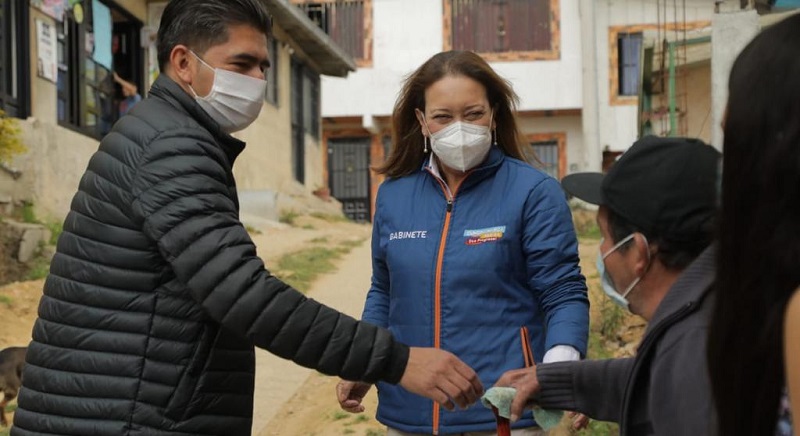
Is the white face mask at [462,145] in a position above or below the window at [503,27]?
below

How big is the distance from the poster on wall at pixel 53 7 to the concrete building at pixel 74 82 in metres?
0.01

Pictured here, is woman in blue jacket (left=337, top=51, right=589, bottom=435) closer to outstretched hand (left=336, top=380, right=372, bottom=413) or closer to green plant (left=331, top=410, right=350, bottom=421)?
outstretched hand (left=336, top=380, right=372, bottom=413)

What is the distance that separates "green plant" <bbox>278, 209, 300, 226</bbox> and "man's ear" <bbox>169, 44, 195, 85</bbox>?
1379 centimetres

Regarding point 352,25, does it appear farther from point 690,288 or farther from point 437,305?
point 690,288

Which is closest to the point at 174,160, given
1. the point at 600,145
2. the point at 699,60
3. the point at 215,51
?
the point at 215,51

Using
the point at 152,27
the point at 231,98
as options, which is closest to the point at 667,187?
the point at 231,98

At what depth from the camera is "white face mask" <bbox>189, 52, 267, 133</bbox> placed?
263 centimetres

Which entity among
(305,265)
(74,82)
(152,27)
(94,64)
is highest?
(152,27)

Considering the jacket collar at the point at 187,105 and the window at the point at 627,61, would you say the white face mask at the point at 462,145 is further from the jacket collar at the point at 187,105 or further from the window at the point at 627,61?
the window at the point at 627,61

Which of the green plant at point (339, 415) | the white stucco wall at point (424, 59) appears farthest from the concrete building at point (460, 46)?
the green plant at point (339, 415)

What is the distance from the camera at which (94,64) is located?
1328 cm

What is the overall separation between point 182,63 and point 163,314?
0.70 m

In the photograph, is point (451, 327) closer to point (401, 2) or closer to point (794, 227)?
point (794, 227)

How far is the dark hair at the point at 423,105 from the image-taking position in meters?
3.05
